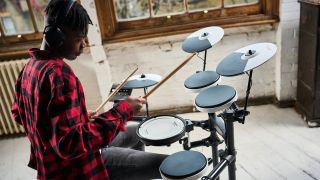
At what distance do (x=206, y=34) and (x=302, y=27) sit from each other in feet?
3.92

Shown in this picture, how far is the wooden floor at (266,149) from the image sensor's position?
2232mm

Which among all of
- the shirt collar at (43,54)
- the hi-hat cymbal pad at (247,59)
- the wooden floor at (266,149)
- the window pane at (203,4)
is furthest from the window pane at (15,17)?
the hi-hat cymbal pad at (247,59)

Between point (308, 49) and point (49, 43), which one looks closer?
point (49, 43)

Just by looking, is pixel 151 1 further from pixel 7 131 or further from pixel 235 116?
pixel 7 131

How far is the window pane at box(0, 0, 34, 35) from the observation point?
9.66 feet

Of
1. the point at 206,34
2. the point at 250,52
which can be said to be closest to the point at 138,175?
the point at 250,52

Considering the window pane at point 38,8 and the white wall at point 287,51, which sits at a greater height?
the window pane at point 38,8

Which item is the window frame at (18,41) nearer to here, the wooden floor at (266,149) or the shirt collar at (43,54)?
the wooden floor at (266,149)

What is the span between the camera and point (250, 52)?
151 centimetres

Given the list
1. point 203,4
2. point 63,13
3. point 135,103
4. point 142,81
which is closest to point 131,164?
point 135,103

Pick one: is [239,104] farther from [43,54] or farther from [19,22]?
[43,54]

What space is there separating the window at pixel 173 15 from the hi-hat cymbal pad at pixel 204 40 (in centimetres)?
91

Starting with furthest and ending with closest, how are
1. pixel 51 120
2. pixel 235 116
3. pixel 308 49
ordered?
pixel 308 49 < pixel 235 116 < pixel 51 120

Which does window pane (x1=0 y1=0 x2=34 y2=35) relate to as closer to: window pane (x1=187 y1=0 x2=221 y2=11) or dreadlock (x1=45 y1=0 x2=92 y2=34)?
window pane (x1=187 y1=0 x2=221 y2=11)
